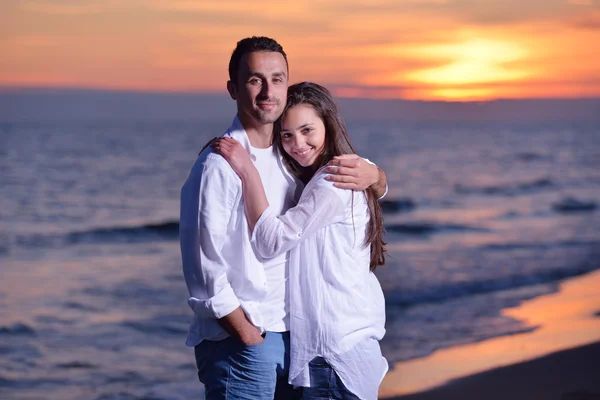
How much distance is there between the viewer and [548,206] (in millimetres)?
21109

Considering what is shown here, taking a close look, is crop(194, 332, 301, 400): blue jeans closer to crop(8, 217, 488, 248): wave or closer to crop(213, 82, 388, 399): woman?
crop(213, 82, 388, 399): woman

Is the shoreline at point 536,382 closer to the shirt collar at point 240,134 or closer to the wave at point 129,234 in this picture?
the shirt collar at point 240,134

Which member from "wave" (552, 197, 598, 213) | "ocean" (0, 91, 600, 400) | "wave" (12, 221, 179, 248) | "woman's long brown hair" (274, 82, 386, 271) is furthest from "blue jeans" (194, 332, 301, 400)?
"wave" (552, 197, 598, 213)

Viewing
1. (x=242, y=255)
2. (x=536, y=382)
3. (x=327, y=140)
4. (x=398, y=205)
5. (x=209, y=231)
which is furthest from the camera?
(x=398, y=205)

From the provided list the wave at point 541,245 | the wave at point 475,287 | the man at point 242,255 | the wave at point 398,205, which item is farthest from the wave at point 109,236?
the man at point 242,255

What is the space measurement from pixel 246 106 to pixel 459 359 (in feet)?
14.7

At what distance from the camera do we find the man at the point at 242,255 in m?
2.78

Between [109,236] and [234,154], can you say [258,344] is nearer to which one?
[234,154]

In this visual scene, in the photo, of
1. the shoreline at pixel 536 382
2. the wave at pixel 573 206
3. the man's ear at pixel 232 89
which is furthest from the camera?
the wave at pixel 573 206

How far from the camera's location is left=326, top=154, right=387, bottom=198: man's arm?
3014mm

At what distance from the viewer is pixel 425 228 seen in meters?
17.5

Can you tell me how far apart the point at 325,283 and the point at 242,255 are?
13.6 inches

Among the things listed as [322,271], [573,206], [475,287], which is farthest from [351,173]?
[573,206]

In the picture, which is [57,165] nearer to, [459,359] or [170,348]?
[170,348]
